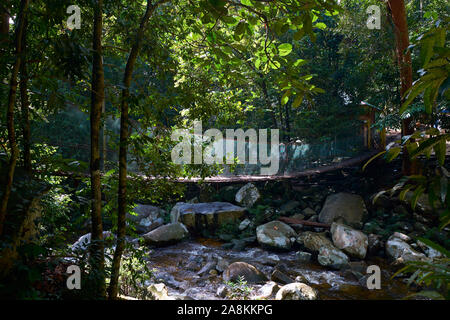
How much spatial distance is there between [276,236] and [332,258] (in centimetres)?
105

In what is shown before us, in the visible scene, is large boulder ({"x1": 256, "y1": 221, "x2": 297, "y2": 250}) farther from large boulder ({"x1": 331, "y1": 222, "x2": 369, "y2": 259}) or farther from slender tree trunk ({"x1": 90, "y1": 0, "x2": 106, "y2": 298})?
slender tree trunk ({"x1": 90, "y1": 0, "x2": 106, "y2": 298})

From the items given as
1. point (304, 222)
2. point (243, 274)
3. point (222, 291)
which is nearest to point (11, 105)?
point (222, 291)

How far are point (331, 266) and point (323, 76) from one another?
16.6 feet

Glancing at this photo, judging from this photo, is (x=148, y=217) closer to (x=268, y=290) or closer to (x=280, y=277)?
(x=280, y=277)

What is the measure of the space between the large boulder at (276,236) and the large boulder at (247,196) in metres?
1.51

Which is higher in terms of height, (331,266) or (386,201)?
(386,201)

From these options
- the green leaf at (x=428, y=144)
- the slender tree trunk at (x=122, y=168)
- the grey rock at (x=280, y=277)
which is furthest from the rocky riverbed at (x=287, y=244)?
the green leaf at (x=428, y=144)

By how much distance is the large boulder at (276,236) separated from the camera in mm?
5066

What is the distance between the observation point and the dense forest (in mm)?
1151

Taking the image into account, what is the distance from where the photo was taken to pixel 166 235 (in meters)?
5.35

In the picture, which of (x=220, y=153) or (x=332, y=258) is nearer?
(x=332, y=258)

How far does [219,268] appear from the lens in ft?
13.8
